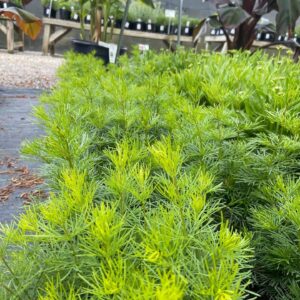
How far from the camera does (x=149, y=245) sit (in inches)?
11.4

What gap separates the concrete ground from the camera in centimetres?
95

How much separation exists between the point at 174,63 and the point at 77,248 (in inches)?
54.7

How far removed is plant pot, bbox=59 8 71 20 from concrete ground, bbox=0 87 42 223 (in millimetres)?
3062

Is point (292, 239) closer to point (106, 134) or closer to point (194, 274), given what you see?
point (194, 274)

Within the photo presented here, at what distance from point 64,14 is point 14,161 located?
439cm

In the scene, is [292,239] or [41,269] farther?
[292,239]

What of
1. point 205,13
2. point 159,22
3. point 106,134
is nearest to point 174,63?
point 106,134

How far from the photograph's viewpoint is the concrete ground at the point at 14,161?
95 centimetres

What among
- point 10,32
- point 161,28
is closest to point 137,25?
point 161,28

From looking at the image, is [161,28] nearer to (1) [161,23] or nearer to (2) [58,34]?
(1) [161,23]

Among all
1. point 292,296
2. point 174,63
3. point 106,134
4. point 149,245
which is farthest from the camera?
point 174,63

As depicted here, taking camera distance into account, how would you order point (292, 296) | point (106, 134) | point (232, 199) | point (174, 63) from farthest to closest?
point (174, 63)
point (106, 134)
point (232, 199)
point (292, 296)

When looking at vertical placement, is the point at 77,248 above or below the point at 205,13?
below

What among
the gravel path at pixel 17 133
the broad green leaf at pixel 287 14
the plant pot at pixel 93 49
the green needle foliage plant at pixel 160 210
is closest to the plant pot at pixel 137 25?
the gravel path at pixel 17 133
